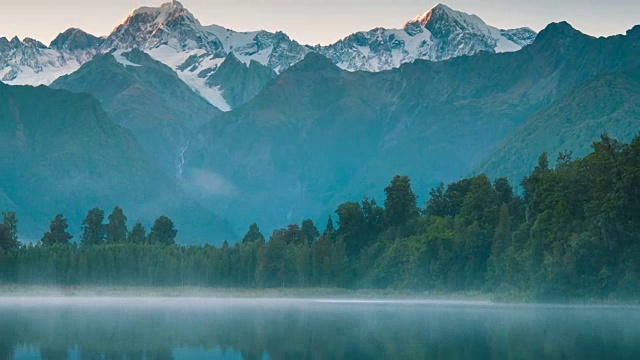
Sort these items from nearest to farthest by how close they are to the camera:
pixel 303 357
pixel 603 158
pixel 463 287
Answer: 1. pixel 303 357
2. pixel 603 158
3. pixel 463 287

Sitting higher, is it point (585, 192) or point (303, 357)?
point (585, 192)

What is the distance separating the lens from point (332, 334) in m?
101

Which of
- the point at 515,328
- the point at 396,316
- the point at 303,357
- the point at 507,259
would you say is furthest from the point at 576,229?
Result: the point at 303,357

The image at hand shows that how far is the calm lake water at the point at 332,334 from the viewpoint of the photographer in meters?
83.8

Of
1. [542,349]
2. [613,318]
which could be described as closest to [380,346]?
[542,349]

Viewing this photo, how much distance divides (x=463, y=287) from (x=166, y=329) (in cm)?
8704

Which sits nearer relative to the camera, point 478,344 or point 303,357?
point 303,357

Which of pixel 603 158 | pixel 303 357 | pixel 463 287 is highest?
pixel 603 158

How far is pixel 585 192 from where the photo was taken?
6053 inches

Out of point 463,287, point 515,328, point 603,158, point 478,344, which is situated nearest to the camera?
point 478,344

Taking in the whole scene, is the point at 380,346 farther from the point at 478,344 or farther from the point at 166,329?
the point at 166,329

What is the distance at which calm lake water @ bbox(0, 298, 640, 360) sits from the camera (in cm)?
8375

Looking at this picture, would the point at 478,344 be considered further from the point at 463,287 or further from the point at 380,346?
the point at 463,287

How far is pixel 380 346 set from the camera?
8888cm
